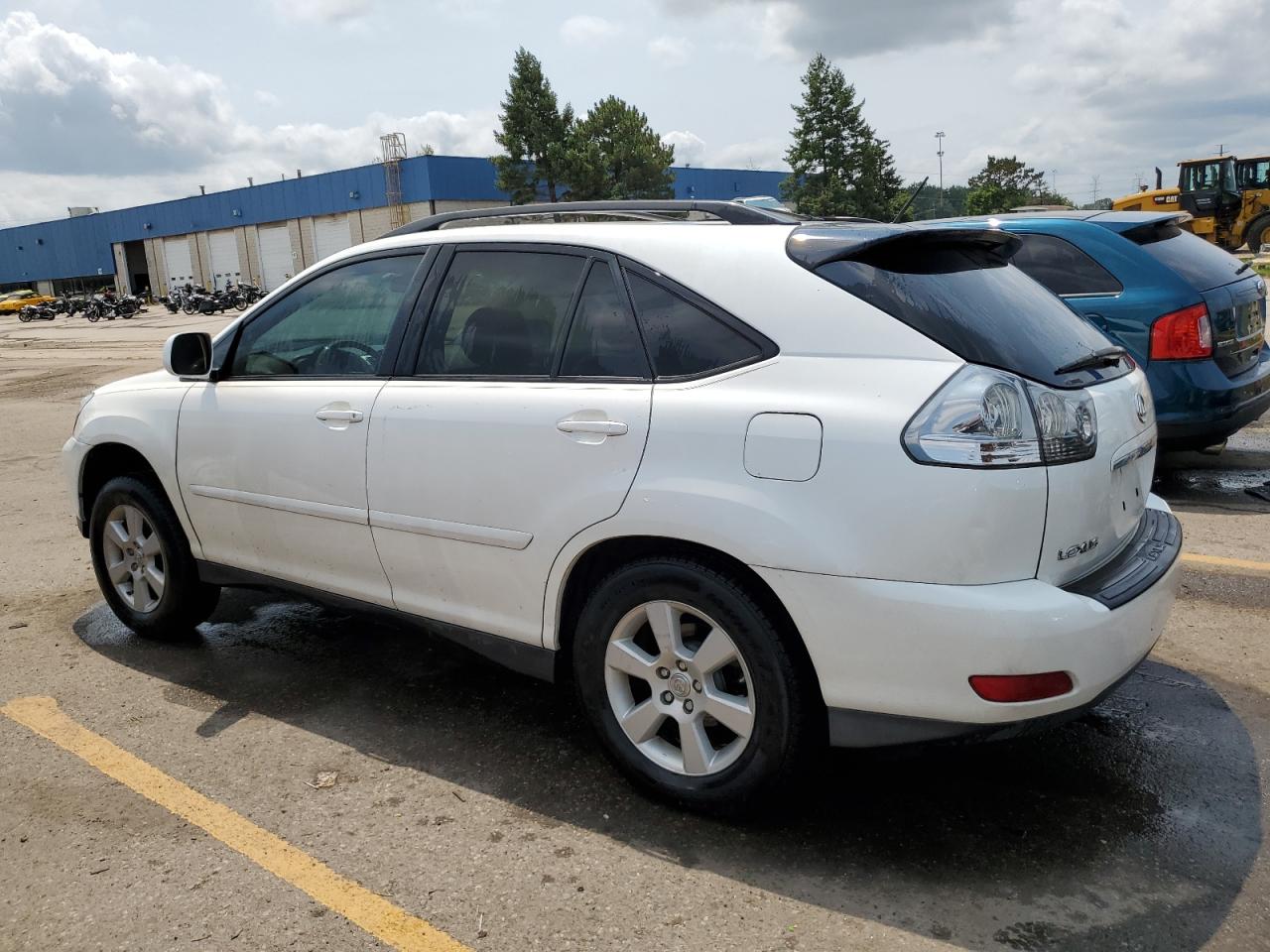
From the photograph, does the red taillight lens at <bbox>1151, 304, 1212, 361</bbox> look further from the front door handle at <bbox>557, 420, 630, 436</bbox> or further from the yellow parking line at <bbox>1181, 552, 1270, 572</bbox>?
the front door handle at <bbox>557, 420, 630, 436</bbox>

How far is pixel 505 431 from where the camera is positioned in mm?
3029

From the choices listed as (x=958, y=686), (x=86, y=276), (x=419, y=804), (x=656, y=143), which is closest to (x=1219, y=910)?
(x=958, y=686)

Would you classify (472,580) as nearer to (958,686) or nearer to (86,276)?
(958,686)

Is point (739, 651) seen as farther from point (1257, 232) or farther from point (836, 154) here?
point (836, 154)

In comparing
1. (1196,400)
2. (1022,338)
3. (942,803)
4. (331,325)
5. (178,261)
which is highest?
(178,261)

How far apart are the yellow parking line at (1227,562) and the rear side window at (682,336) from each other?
332cm

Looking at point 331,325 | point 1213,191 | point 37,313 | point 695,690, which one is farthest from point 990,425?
point 37,313

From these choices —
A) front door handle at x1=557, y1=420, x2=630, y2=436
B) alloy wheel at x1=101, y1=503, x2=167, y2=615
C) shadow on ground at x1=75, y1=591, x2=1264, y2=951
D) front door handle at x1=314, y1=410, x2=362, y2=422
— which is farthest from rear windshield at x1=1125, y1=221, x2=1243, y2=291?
alloy wheel at x1=101, y1=503, x2=167, y2=615

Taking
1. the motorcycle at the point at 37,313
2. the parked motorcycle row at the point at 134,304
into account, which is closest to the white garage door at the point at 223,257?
the parked motorcycle row at the point at 134,304

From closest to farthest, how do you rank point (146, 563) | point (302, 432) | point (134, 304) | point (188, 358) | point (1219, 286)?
point (302, 432) → point (188, 358) → point (146, 563) → point (1219, 286) → point (134, 304)

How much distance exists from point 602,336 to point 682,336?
11.0 inches

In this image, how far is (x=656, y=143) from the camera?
5419 cm

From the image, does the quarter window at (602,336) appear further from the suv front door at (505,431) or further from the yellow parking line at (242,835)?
the yellow parking line at (242,835)

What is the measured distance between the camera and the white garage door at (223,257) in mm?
65125
